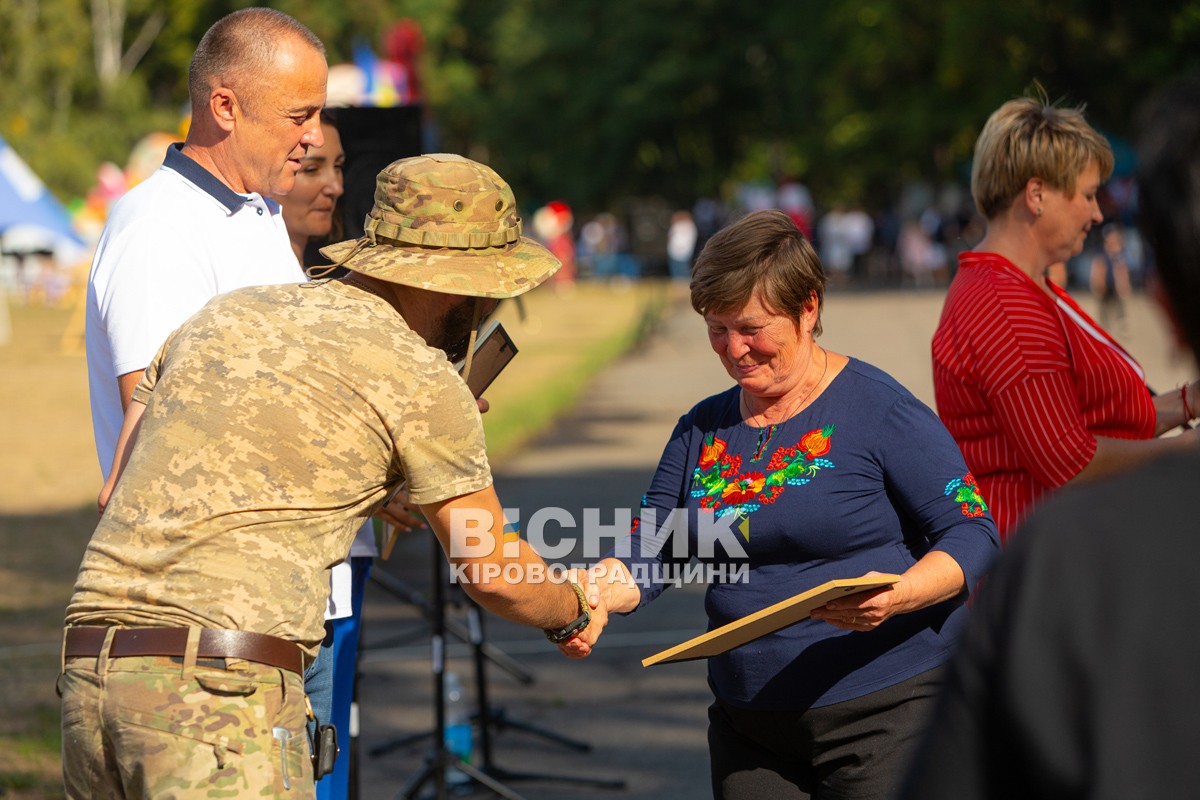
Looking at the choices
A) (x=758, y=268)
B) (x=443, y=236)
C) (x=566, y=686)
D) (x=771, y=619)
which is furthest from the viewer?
(x=566, y=686)

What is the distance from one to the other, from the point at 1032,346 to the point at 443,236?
1.55m

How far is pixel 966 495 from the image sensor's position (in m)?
3.11

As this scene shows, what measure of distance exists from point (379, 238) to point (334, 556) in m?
0.61

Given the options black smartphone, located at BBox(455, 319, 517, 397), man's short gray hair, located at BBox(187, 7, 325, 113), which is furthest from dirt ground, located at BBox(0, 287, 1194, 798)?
man's short gray hair, located at BBox(187, 7, 325, 113)

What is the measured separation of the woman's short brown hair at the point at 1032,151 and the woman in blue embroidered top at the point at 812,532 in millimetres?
739

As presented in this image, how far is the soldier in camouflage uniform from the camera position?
2.49 metres

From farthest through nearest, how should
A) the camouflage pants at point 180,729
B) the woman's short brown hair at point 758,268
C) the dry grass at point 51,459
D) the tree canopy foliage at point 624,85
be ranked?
the tree canopy foliage at point 624,85, the dry grass at point 51,459, the woman's short brown hair at point 758,268, the camouflage pants at point 180,729

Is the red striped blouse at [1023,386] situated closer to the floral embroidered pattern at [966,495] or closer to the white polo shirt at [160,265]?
the floral embroidered pattern at [966,495]

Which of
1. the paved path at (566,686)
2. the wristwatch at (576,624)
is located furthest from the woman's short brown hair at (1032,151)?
the wristwatch at (576,624)

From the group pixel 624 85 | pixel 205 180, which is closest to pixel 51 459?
pixel 205 180

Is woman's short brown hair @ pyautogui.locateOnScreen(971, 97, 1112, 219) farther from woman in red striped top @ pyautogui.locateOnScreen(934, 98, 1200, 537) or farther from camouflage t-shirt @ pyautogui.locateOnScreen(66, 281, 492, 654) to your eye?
camouflage t-shirt @ pyautogui.locateOnScreen(66, 281, 492, 654)

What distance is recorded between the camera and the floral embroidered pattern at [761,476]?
Answer: 10.4ft

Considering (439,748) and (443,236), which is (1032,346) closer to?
(443,236)

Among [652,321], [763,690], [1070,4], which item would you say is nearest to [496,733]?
[763,690]
